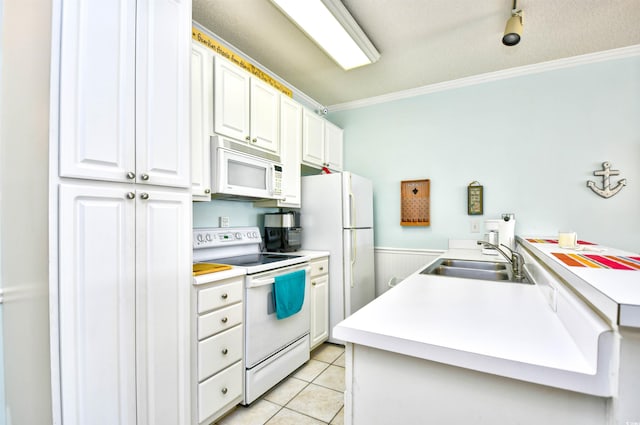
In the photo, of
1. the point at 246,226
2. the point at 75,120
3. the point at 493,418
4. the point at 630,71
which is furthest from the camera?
the point at 246,226

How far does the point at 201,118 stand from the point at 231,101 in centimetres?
31

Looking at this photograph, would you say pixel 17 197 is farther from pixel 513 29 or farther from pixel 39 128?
pixel 513 29

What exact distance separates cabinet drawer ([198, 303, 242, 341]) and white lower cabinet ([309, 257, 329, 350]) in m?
0.87

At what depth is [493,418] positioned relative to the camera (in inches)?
27.7

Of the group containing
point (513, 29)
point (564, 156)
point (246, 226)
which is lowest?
point (246, 226)

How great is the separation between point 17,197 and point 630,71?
13.8 feet

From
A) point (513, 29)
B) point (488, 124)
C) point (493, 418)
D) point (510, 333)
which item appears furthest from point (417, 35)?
point (493, 418)

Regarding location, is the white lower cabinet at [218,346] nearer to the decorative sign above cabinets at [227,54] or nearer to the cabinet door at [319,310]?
the cabinet door at [319,310]

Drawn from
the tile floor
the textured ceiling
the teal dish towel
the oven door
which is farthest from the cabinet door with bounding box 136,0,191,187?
the tile floor

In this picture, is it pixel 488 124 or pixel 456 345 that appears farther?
pixel 488 124

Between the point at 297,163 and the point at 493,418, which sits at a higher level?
the point at 297,163

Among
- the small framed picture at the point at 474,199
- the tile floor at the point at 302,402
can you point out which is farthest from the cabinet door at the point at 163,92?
the small framed picture at the point at 474,199

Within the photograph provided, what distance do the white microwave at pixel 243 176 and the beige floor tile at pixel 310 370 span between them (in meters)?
1.40

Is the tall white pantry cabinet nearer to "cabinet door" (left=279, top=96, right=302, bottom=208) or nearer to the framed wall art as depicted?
"cabinet door" (left=279, top=96, right=302, bottom=208)
